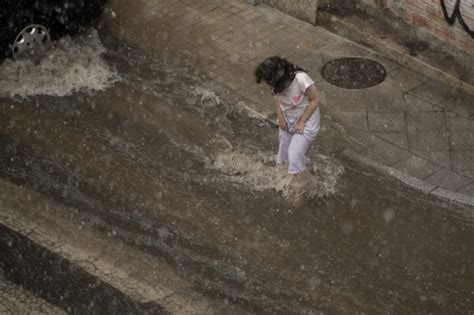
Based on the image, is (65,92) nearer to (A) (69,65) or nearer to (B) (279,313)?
(A) (69,65)

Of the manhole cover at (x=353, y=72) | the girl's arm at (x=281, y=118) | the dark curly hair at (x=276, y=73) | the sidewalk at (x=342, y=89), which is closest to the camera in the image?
the dark curly hair at (x=276, y=73)

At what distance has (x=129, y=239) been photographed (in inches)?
329

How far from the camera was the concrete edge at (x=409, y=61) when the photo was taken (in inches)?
426

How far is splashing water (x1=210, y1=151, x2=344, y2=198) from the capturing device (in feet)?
29.9

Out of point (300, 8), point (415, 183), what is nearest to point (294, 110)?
point (415, 183)

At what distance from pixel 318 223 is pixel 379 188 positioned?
3.14ft

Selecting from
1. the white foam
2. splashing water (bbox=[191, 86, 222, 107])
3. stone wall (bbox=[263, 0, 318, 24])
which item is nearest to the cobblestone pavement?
the white foam

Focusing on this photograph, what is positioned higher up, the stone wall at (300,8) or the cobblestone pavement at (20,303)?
the cobblestone pavement at (20,303)

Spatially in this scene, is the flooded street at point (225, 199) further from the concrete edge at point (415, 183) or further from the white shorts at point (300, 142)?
the white shorts at point (300, 142)

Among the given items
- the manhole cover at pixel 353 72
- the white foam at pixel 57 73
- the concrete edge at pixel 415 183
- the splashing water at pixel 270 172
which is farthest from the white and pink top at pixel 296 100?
the white foam at pixel 57 73

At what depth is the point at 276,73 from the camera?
8141 millimetres

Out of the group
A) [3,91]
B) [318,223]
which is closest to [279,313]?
[318,223]

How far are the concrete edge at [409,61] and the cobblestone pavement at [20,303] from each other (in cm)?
592

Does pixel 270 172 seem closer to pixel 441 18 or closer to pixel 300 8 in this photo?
pixel 441 18
